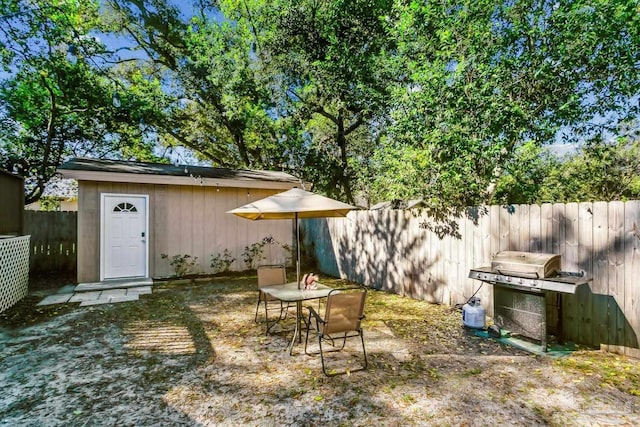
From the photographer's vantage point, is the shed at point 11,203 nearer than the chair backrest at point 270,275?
No

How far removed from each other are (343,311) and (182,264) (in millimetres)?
6383

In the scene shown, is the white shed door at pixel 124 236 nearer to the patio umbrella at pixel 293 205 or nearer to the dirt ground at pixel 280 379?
the dirt ground at pixel 280 379

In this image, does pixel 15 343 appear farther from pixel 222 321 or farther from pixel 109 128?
pixel 109 128

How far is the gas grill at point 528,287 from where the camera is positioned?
3.74 m

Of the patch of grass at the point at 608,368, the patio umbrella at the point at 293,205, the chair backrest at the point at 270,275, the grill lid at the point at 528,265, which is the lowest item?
the patch of grass at the point at 608,368

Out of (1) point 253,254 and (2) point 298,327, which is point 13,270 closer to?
(1) point 253,254

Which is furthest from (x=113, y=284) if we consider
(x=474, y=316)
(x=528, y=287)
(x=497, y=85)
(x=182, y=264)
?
(x=497, y=85)

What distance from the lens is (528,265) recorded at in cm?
388

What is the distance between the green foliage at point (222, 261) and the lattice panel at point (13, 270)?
12.5ft

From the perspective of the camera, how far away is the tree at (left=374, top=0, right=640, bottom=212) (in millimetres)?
6188

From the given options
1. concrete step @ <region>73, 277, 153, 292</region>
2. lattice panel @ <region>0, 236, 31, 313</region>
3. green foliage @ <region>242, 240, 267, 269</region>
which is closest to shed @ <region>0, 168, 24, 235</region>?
lattice panel @ <region>0, 236, 31, 313</region>

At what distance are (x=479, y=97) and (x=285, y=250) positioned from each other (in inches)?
252

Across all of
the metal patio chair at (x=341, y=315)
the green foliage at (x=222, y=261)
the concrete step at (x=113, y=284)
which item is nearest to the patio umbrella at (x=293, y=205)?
the metal patio chair at (x=341, y=315)

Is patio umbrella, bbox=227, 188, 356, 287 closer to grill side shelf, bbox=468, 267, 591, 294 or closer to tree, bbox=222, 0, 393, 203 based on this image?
grill side shelf, bbox=468, 267, 591, 294
